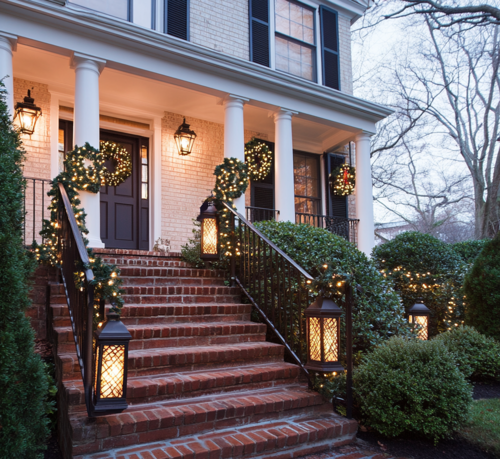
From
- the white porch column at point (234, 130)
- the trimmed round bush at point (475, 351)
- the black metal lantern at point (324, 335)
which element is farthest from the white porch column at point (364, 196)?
the black metal lantern at point (324, 335)

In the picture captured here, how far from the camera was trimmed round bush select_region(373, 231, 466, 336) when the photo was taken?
23.8ft

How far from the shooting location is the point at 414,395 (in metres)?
3.38

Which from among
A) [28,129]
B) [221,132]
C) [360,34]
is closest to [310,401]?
[28,129]

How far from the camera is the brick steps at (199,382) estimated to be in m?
3.11

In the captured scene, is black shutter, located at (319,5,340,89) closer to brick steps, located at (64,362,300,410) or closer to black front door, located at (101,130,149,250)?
black front door, located at (101,130,149,250)

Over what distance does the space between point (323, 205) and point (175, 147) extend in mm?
3671

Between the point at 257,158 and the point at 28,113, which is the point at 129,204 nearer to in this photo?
the point at 28,113

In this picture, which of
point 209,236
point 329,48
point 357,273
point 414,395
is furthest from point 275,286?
point 329,48

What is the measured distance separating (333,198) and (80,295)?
8.05 m

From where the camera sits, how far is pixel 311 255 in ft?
16.8

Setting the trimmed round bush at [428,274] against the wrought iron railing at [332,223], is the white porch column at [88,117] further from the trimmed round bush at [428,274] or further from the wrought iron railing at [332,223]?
the wrought iron railing at [332,223]

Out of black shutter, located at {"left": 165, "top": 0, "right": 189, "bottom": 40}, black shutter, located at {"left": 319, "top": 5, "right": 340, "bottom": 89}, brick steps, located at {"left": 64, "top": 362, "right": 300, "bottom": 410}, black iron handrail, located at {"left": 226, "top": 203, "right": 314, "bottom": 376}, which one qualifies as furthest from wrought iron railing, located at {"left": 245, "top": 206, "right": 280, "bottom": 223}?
brick steps, located at {"left": 64, "top": 362, "right": 300, "bottom": 410}

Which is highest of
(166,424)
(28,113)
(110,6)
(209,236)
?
(110,6)

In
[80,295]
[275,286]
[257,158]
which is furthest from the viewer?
[257,158]
